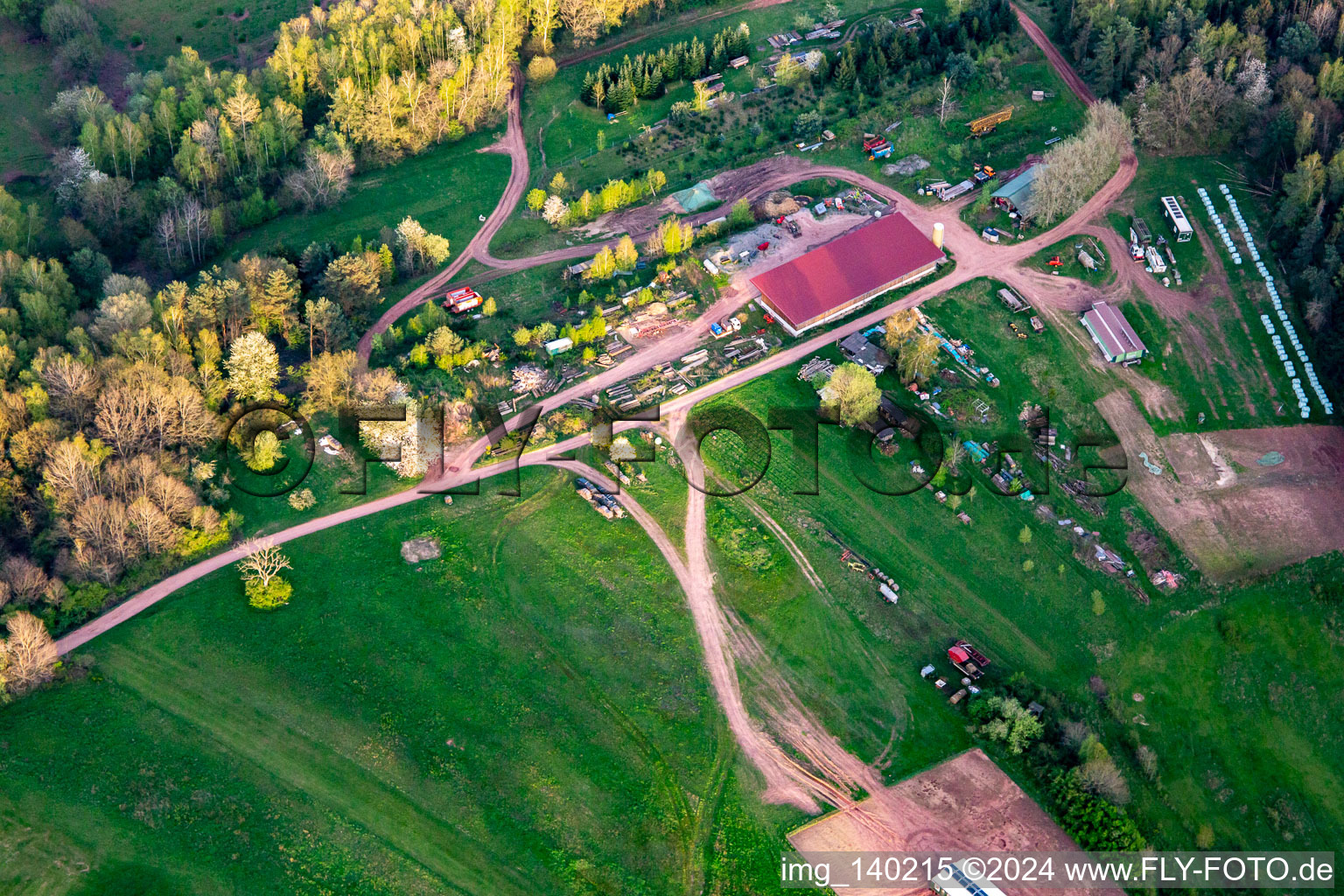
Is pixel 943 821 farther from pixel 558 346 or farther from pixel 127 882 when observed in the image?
pixel 127 882

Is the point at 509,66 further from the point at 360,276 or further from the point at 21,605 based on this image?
the point at 21,605

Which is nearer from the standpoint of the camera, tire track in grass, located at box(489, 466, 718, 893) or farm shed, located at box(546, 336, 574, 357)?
tire track in grass, located at box(489, 466, 718, 893)

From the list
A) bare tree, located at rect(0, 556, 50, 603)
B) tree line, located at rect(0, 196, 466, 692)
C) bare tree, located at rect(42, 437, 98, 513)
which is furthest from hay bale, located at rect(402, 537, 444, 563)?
bare tree, located at rect(0, 556, 50, 603)

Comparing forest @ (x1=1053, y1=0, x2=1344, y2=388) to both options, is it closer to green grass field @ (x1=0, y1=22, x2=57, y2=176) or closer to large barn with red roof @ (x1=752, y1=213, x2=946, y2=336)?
large barn with red roof @ (x1=752, y1=213, x2=946, y2=336)

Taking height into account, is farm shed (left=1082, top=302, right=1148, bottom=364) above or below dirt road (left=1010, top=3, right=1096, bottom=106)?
below

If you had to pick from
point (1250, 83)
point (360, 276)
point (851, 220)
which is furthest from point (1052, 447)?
point (360, 276)

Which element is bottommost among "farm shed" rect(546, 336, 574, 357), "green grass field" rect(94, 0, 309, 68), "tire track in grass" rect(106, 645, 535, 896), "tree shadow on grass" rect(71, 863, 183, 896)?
"tree shadow on grass" rect(71, 863, 183, 896)
